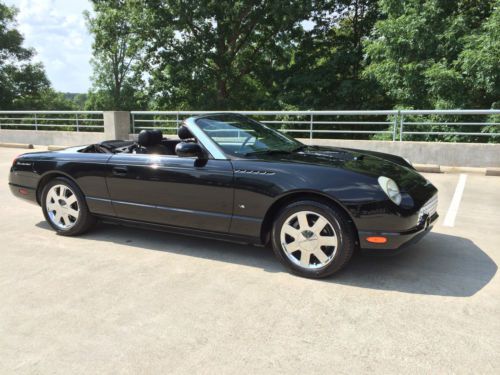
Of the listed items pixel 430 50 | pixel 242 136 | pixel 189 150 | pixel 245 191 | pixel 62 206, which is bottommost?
pixel 62 206

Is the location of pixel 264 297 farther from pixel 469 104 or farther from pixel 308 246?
pixel 469 104

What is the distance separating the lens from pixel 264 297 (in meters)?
3.32

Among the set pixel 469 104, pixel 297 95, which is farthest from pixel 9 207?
pixel 297 95

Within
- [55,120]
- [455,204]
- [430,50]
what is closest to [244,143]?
[455,204]

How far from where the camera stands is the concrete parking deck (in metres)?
2.52

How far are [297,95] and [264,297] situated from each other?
53.9 ft

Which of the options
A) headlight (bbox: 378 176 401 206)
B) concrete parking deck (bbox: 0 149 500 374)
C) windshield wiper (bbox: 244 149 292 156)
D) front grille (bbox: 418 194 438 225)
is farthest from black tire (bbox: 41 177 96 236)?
front grille (bbox: 418 194 438 225)

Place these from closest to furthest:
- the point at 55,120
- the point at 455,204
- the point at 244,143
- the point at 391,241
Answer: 1. the point at 391,241
2. the point at 244,143
3. the point at 455,204
4. the point at 55,120

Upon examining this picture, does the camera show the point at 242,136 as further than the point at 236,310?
Yes

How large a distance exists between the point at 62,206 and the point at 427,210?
3857 mm

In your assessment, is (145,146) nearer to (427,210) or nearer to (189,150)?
(189,150)

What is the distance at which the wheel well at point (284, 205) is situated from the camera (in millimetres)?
3543

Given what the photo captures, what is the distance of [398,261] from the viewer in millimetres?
3977

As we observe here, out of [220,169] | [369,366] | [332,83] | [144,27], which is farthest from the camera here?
[144,27]
